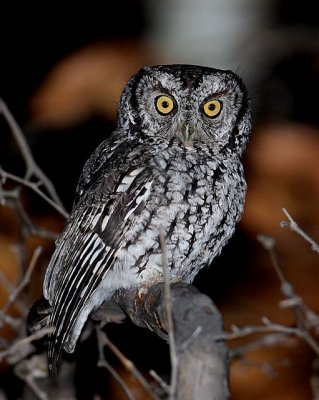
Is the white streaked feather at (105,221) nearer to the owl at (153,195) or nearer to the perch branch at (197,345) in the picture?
the owl at (153,195)

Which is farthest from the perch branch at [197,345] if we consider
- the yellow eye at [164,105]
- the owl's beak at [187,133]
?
the yellow eye at [164,105]

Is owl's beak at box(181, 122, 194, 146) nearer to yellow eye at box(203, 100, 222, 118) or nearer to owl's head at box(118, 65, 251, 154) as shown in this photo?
owl's head at box(118, 65, 251, 154)

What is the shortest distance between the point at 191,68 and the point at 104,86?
A: 922mm

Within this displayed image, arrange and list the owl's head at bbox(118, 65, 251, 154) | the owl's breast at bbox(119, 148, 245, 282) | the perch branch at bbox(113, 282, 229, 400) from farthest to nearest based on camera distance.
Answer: the owl's head at bbox(118, 65, 251, 154)
the owl's breast at bbox(119, 148, 245, 282)
the perch branch at bbox(113, 282, 229, 400)

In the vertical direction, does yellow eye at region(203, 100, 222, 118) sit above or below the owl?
above

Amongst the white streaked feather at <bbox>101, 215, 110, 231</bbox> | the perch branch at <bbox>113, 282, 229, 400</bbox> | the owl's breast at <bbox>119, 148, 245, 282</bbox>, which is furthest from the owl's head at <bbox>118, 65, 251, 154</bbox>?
the perch branch at <bbox>113, 282, 229, 400</bbox>

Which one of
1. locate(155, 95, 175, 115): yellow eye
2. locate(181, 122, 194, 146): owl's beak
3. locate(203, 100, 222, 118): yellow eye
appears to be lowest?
locate(181, 122, 194, 146): owl's beak

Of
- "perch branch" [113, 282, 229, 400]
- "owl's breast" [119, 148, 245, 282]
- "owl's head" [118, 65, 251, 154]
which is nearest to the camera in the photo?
"perch branch" [113, 282, 229, 400]

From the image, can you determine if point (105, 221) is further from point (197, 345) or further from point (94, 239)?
point (197, 345)

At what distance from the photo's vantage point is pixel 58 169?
4.57m

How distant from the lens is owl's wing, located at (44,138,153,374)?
8.96 ft

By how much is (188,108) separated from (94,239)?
0.61m

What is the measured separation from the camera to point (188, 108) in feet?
9.39

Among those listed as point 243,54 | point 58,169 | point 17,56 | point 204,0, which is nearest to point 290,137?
point 243,54
